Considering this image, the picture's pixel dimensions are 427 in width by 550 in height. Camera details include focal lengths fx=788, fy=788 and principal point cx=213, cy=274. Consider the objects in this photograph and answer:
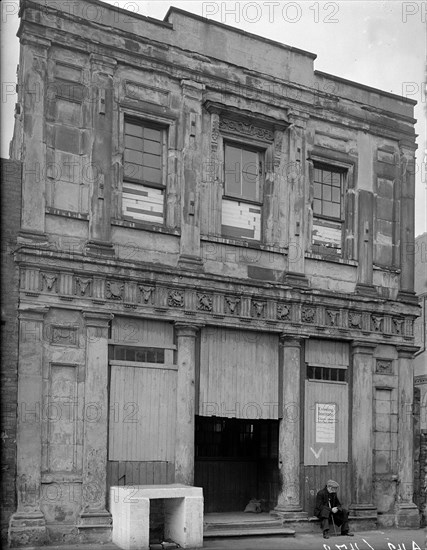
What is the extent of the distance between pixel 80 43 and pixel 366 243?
785 cm

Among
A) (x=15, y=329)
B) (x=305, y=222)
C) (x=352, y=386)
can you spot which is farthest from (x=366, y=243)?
(x=15, y=329)

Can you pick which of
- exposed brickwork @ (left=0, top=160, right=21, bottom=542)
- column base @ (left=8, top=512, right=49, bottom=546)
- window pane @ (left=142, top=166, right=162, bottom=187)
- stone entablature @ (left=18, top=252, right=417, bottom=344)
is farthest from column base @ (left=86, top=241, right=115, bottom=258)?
column base @ (left=8, top=512, right=49, bottom=546)

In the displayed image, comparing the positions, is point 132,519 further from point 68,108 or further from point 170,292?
point 68,108

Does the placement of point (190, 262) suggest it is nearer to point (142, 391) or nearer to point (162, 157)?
point (162, 157)

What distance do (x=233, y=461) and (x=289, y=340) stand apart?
11.6ft

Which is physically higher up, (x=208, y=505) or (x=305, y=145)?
(x=305, y=145)

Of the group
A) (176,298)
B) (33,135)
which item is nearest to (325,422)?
(176,298)

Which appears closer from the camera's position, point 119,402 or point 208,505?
point 119,402

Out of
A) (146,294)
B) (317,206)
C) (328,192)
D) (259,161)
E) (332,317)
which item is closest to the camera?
(146,294)

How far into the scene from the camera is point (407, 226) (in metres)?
19.1

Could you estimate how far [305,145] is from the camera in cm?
1762

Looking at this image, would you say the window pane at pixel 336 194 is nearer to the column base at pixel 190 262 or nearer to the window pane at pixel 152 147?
the column base at pixel 190 262

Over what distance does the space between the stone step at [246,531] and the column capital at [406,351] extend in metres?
5.03

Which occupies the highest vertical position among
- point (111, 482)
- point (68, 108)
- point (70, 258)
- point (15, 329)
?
point (68, 108)
